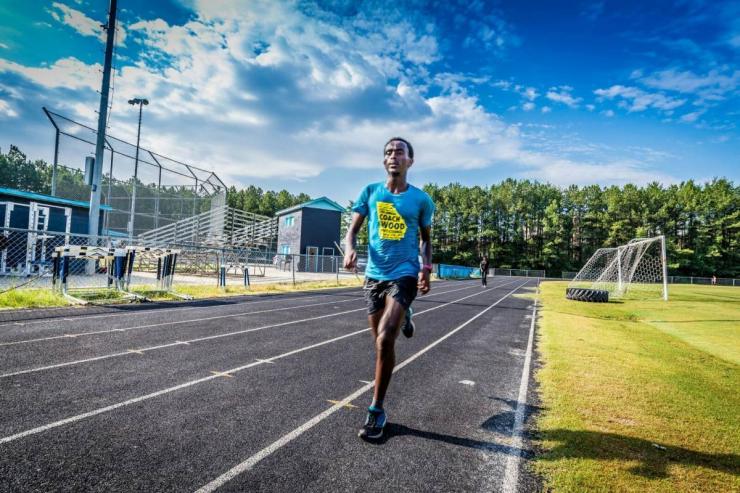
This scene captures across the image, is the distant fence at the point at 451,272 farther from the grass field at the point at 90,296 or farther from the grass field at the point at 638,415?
the grass field at the point at 638,415

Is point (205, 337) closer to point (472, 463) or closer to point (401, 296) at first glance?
point (401, 296)

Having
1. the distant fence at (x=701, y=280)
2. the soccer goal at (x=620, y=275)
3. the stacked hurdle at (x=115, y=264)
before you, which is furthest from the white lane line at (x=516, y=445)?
the distant fence at (x=701, y=280)

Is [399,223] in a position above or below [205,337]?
above

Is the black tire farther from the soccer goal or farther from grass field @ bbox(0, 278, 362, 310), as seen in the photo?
grass field @ bbox(0, 278, 362, 310)

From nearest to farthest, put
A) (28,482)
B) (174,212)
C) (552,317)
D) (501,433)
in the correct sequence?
(28,482), (501,433), (552,317), (174,212)

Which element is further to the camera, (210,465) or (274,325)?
(274,325)

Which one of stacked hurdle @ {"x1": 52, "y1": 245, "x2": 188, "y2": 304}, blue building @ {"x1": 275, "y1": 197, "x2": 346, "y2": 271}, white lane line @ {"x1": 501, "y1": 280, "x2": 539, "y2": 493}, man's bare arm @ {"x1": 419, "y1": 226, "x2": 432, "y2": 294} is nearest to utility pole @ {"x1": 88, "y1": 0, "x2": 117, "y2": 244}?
stacked hurdle @ {"x1": 52, "y1": 245, "x2": 188, "y2": 304}

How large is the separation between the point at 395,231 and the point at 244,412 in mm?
2249

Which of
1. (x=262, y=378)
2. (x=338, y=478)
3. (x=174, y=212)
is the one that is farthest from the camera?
(x=174, y=212)

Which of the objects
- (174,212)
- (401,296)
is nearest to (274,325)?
(401,296)

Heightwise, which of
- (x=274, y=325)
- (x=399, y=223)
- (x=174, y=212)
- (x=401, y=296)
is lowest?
(x=274, y=325)

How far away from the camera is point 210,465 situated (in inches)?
107

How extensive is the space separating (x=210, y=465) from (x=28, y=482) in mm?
1042

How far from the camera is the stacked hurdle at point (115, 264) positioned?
11.1 meters
